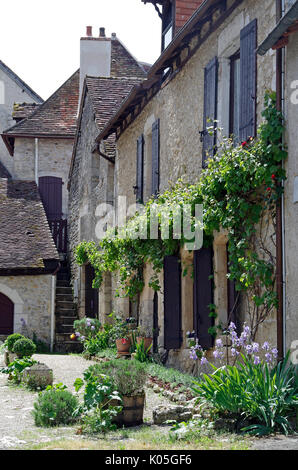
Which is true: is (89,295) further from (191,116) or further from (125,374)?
(125,374)

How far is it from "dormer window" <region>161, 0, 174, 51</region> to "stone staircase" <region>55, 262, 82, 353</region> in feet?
27.1

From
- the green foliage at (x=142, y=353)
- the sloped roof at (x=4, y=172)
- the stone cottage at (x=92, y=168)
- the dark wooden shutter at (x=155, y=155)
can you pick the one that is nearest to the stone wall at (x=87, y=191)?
the stone cottage at (x=92, y=168)

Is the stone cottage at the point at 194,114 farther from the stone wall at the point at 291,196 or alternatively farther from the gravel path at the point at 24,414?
the gravel path at the point at 24,414

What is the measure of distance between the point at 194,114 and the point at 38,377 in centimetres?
447

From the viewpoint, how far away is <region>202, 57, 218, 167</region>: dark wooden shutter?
10.1m

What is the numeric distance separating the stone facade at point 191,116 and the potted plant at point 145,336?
0.18 metres

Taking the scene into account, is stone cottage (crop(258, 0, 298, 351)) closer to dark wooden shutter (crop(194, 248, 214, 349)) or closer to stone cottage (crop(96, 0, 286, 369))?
stone cottage (crop(96, 0, 286, 369))

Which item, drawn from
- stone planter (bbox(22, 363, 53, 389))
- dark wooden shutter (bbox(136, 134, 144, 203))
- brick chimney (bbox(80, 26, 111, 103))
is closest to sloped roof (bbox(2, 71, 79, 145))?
brick chimney (bbox(80, 26, 111, 103))

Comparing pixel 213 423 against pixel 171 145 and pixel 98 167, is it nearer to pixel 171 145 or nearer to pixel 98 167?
pixel 171 145

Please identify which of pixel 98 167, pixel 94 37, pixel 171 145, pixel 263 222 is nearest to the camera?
pixel 263 222

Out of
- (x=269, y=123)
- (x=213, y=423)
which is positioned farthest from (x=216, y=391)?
(x=269, y=123)

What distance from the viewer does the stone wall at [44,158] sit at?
24.1 m

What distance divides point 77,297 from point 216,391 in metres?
13.4

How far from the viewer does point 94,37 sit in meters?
21.5
